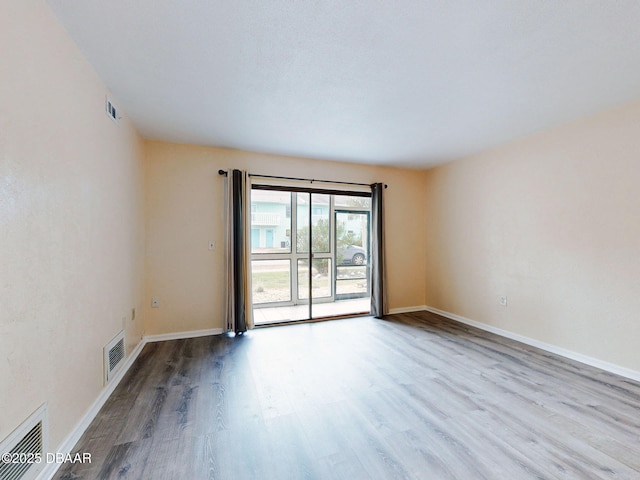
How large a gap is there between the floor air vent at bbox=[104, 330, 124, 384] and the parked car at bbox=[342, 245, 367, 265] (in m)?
3.27

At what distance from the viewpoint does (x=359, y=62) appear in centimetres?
197

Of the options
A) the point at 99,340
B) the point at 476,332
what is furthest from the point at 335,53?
the point at 476,332

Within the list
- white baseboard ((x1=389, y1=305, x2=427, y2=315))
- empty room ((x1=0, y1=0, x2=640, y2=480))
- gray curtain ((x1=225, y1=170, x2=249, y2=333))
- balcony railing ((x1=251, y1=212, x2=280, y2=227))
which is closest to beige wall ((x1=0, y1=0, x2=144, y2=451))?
empty room ((x1=0, y1=0, x2=640, y2=480))

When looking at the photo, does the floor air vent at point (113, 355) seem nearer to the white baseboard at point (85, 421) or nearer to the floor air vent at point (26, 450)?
the white baseboard at point (85, 421)

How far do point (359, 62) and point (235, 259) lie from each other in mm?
2708

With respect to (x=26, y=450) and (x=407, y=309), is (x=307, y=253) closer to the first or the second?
(x=407, y=309)

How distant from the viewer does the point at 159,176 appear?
11.7 ft

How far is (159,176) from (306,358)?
2858 mm

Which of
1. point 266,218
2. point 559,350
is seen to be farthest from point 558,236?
point 266,218

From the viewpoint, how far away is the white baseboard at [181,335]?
3.52m

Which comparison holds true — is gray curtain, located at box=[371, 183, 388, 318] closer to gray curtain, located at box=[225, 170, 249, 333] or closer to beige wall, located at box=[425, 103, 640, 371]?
beige wall, located at box=[425, 103, 640, 371]

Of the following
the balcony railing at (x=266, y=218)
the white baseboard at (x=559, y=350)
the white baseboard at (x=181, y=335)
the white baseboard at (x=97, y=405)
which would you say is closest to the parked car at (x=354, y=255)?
the balcony railing at (x=266, y=218)

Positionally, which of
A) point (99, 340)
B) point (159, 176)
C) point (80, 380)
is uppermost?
point (159, 176)

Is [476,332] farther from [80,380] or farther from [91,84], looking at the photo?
[91,84]
